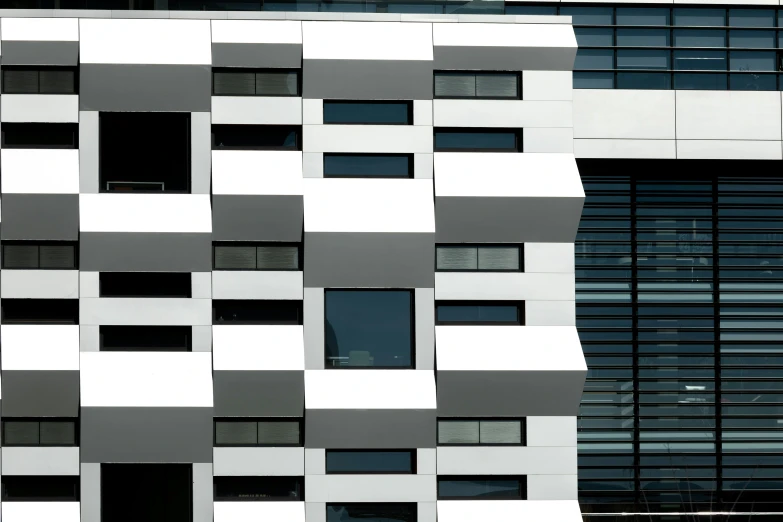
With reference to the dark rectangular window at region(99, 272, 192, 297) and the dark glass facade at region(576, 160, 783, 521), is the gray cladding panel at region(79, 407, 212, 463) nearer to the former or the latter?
the dark rectangular window at region(99, 272, 192, 297)

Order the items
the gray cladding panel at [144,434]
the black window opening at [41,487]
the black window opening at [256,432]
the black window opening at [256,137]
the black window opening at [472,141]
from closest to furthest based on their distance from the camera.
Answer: the gray cladding panel at [144,434]
the black window opening at [41,487]
the black window opening at [256,432]
the black window opening at [256,137]
the black window opening at [472,141]

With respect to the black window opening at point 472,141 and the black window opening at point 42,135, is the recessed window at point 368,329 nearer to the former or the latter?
the black window opening at point 472,141

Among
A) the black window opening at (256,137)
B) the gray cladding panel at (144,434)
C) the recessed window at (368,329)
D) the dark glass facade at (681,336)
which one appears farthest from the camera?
the dark glass facade at (681,336)

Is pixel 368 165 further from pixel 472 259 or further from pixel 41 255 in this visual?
pixel 41 255

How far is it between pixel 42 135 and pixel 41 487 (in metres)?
6.61

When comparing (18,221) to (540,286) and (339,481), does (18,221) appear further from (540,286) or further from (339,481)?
(540,286)

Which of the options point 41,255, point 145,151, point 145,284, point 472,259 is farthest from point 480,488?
point 41,255

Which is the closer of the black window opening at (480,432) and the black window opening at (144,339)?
the black window opening at (144,339)

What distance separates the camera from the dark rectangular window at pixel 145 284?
1898 cm

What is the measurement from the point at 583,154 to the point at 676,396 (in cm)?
560

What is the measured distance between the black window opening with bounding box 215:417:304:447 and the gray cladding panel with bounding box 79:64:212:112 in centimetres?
594

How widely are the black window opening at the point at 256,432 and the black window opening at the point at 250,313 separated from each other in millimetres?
1839

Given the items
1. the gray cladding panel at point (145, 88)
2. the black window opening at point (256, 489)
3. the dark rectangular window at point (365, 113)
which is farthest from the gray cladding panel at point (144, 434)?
the dark rectangular window at point (365, 113)

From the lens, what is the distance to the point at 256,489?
18.9 meters
